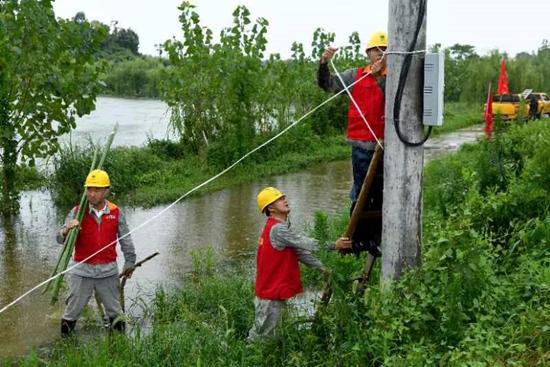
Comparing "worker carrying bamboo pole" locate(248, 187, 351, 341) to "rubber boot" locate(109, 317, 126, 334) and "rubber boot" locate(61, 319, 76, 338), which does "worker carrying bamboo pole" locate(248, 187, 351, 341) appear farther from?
"rubber boot" locate(61, 319, 76, 338)

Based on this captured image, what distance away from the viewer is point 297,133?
17.6 m

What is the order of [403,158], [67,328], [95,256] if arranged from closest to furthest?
[403,158] < [95,256] < [67,328]

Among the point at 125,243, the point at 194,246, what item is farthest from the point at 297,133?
the point at 125,243

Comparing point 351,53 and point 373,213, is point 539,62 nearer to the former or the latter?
point 351,53

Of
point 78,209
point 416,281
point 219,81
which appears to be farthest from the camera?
point 219,81

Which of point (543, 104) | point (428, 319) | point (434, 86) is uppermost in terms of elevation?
point (434, 86)

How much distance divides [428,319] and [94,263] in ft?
9.39

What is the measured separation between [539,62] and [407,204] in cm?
3962

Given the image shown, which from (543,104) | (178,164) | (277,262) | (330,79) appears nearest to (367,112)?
(330,79)

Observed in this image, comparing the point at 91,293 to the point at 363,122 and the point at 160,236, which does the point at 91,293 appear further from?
the point at 160,236

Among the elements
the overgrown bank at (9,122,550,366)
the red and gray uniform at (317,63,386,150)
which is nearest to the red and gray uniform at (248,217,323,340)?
the overgrown bank at (9,122,550,366)

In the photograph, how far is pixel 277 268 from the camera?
508 cm

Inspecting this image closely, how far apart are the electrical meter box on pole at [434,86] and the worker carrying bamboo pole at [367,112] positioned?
672 millimetres

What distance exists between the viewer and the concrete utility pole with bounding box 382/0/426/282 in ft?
14.7
